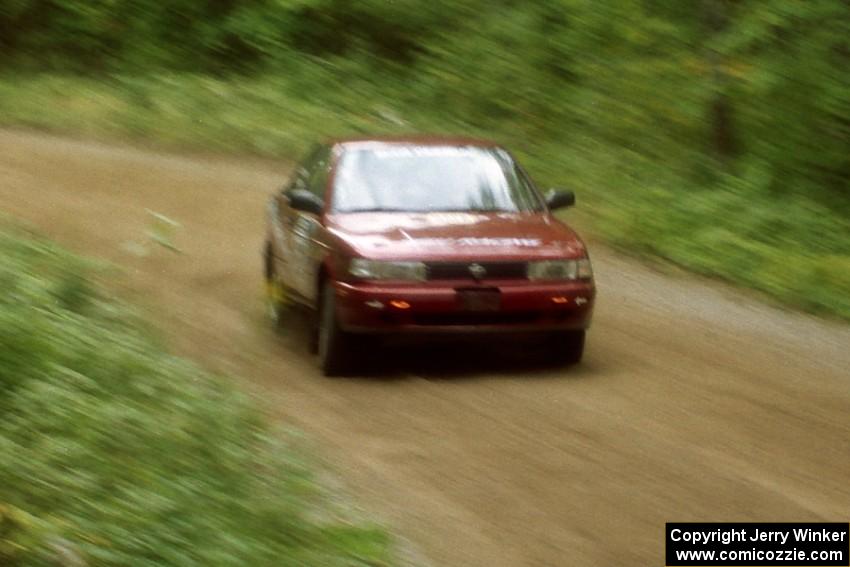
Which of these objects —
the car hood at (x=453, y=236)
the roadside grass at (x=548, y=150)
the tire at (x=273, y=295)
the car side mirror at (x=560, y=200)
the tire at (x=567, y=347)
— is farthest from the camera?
the roadside grass at (x=548, y=150)

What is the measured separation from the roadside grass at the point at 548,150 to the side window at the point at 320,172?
4387 mm

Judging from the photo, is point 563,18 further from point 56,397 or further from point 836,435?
point 56,397

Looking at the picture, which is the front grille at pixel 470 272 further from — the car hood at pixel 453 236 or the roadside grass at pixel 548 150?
the roadside grass at pixel 548 150

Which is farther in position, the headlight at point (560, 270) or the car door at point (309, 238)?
the car door at point (309, 238)

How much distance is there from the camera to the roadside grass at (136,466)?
5.81 m

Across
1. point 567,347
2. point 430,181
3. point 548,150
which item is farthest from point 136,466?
point 548,150

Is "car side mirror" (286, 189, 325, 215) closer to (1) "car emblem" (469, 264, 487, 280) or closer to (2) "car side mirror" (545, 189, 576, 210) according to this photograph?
(1) "car emblem" (469, 264, 487, 280)

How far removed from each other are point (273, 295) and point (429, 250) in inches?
111

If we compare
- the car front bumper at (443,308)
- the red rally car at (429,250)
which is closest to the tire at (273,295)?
the red rally car at (429,250)

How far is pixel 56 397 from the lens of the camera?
715 centimetres
